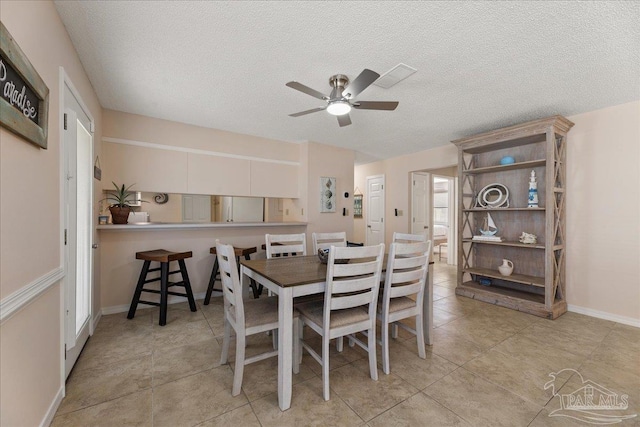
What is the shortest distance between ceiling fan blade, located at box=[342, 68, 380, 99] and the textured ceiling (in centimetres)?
24

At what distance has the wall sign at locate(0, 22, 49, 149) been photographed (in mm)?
1049

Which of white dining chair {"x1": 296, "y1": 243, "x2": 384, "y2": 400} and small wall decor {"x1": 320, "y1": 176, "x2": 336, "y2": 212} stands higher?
small wall decor {"x1": 320, "y1": 176, "x2": 336, "y2": 212}

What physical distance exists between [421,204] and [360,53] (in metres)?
4.11

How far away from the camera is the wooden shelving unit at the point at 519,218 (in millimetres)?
3066

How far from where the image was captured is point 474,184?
411cm

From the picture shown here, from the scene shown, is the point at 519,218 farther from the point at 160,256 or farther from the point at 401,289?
the point at 160,256

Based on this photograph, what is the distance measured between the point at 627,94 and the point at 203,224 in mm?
4742

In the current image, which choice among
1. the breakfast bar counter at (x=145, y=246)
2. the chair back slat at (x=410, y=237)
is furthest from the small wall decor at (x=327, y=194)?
the chair back slat at (x=410, y=237)

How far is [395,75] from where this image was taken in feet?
7.55

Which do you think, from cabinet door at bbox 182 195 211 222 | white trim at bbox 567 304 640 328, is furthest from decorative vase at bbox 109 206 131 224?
white trim at bbox 567 304 640 328

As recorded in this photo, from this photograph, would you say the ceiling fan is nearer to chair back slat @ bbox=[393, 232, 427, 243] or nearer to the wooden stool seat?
chair back slat @ bbox=[393, 232, 427, 243]

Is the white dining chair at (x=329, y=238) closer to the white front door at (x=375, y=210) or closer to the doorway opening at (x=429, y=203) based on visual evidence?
the doorway opening at (x=429, y=203)

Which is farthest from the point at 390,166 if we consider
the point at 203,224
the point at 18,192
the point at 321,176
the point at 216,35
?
the point at 18,192

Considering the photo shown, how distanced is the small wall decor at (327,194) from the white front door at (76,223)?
9.83 ft
